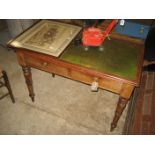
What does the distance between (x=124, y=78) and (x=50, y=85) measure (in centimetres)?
154

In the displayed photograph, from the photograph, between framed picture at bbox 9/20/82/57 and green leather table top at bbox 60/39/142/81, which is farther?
framed picture at bbox 9/20/82/57

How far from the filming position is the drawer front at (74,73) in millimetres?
1476

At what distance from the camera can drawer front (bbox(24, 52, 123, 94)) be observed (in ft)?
4.84

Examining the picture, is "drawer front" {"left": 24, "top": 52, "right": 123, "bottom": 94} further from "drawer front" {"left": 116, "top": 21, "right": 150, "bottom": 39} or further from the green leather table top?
"drawer front" {"left": 116, "top": 21, "right": 150, "bottom": 39}

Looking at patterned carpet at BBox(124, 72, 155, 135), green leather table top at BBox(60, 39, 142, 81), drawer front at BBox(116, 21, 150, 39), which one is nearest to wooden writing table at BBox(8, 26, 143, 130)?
green leather table top at BBox(60, 39, 142, 81)

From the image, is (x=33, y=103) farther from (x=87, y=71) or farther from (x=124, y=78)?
(x=124, y=78)

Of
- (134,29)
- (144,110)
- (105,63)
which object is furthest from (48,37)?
(144,110)

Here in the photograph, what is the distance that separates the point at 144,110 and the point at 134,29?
90 centimetres

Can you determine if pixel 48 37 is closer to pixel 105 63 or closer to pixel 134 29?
pixel 105 63

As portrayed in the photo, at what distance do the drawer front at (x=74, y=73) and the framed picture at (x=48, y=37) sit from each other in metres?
0.12

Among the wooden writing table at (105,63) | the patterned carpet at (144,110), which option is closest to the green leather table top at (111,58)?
the wooden writing table at (105,63)

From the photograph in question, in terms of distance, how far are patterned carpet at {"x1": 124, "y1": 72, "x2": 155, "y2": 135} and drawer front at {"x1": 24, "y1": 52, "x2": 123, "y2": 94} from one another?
43 cm

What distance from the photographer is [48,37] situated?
1763 mm

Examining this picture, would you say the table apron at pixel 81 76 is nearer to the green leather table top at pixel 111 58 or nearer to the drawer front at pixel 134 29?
the green leather table top at pixel 111 58
